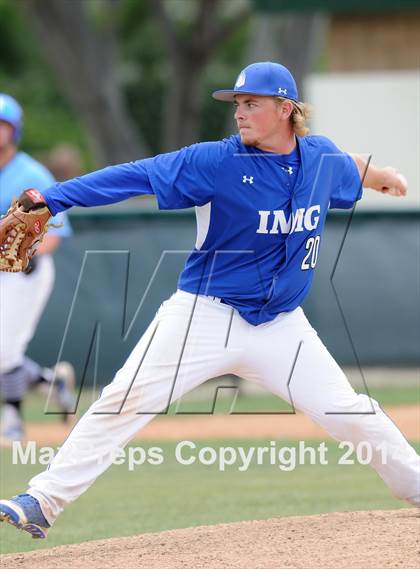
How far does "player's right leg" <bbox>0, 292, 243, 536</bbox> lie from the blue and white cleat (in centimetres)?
3

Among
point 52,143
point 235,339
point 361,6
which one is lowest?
point 52,143

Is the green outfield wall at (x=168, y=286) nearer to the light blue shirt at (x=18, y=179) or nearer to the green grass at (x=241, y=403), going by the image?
the green grass at (x=241, y=403)

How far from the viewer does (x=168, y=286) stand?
12.4 metres

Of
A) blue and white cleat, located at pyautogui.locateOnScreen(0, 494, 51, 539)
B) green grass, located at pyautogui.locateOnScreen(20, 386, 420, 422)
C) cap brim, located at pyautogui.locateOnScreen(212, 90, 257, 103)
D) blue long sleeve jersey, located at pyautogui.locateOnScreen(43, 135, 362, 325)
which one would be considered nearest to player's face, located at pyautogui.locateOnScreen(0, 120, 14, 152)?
green grass, located at pyautogui.locateOnScreen(20, 386, 420, 422)

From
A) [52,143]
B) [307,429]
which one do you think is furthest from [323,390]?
[52,143]

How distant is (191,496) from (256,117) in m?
3.19

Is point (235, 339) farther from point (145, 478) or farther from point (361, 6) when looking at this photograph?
point (361, 6)

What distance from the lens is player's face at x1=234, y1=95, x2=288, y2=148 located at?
579 cm

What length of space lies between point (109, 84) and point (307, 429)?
16045mm

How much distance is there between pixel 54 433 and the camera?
1073 cm

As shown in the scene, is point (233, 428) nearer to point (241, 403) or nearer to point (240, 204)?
point (241, 403)

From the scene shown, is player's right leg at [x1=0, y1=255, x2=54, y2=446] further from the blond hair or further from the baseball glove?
the blond hair

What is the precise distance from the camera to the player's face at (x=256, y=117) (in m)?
5.79

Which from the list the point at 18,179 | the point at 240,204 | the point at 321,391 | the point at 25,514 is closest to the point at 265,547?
the point at 321,391
